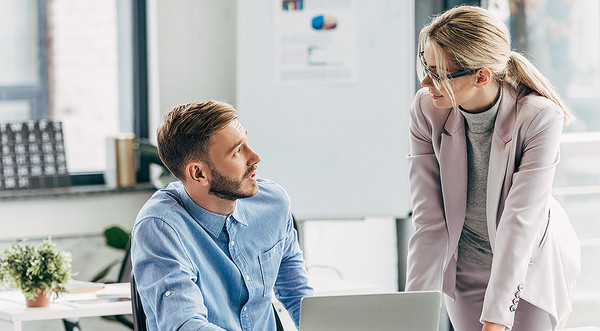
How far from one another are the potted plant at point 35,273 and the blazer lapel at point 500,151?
1.24 metres

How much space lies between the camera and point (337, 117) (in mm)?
3371

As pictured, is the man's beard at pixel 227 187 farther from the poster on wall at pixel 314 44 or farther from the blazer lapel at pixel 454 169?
the poster on wall at pixel 314 44

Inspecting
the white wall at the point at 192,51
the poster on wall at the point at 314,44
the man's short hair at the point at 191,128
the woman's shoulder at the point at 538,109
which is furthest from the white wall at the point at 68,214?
the woman's shoulder at the point at 538,109

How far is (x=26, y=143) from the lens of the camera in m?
3.56

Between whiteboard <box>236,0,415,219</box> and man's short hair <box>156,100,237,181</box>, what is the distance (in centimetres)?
170

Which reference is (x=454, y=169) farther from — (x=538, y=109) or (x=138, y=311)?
(x=138, y=311)

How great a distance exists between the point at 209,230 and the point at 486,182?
2.09ft

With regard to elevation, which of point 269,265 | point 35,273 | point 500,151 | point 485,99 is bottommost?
point 35,273

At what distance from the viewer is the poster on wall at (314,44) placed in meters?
3.35

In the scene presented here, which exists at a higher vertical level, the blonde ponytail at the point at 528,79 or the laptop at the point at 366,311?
the blonde ponytail at the point at 528,79

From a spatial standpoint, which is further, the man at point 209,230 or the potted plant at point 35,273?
the potted plant at point 35,273

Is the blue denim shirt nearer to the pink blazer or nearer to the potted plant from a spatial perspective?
the pink blazer

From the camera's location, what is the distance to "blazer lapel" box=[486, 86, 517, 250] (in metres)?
1.72

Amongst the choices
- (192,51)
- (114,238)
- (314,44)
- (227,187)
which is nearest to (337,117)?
(314,44)
